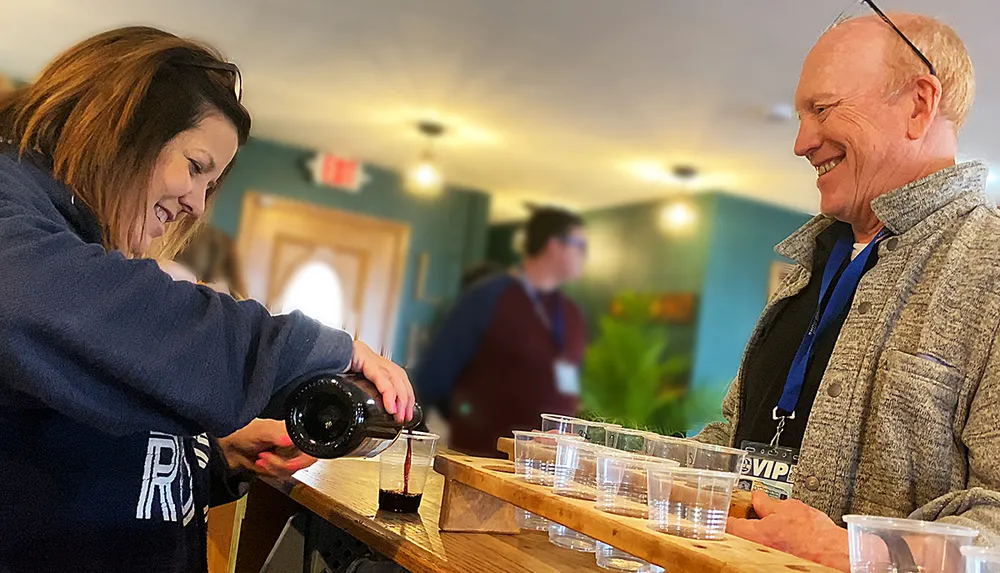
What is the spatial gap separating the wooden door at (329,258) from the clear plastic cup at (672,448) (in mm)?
4963

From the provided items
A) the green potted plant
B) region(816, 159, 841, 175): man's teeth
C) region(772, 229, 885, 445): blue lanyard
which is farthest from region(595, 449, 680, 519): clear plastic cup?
the green potted plant

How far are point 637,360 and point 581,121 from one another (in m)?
1.86

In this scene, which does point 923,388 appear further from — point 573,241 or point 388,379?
point 573,241

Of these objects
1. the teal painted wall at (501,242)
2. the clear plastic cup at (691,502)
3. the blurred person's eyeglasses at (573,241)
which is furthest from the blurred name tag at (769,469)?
the teal painted wall at (501,242)

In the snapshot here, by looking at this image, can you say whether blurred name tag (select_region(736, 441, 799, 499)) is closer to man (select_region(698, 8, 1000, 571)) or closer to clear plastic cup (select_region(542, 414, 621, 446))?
man (select_region(698, 8, 1000, 571))

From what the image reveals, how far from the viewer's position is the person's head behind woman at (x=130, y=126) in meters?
0.81

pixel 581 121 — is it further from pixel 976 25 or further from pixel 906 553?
pixel 906 553

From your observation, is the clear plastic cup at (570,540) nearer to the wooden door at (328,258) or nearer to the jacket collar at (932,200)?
the jacket collar at (932,200)

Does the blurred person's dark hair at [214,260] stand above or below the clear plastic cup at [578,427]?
above

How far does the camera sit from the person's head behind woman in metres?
0.81

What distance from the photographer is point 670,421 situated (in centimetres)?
548

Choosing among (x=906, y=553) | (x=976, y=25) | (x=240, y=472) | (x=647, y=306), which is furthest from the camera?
(x=647, y=306)

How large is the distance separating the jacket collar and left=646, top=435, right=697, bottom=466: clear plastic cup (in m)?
0.44

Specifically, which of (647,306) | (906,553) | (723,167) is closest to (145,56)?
(906,553)
